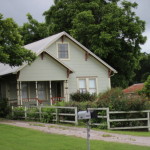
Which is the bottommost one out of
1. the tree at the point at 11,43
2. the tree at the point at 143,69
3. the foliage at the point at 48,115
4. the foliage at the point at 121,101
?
the foliage at the point at 48,115

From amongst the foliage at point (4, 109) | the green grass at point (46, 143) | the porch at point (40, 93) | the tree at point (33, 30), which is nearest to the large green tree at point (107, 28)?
the tree at point (33, 30)

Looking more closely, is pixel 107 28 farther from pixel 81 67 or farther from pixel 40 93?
pixel 40 93

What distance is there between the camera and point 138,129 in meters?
21.9

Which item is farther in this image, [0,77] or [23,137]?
[0,77]

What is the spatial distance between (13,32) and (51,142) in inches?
495

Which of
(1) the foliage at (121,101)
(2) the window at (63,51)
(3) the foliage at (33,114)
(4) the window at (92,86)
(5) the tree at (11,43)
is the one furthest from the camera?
(4) the window at (92,86)

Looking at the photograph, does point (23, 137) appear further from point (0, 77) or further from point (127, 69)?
point (127, 69)

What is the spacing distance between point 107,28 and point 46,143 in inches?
1123

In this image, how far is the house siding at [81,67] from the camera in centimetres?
3444

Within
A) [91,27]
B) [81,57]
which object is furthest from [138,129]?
[91,27]

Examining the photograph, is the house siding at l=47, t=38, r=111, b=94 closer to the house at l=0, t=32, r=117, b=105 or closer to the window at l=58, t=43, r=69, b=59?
the house at l=0, t=32, r=117, b=105

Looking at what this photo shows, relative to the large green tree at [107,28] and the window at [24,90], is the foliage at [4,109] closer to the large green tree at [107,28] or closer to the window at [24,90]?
the window at [24,90]

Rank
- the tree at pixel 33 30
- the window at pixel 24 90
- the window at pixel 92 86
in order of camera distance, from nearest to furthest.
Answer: the window at pixel 24 90
the window at pixel 92 86
the tree at pixel 33 30

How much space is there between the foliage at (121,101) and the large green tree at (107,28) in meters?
18.2
